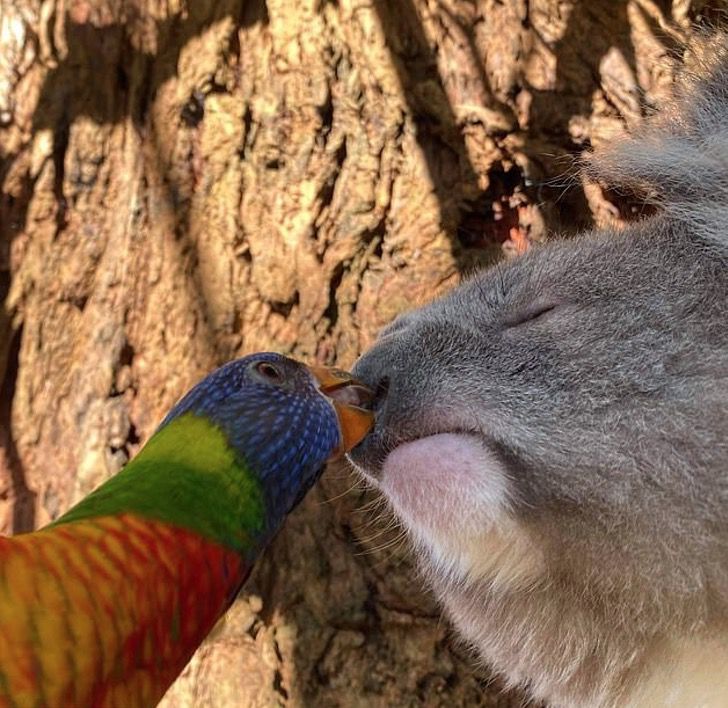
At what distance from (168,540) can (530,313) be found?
0.68 metres

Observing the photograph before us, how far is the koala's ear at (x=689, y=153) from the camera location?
1513 mm

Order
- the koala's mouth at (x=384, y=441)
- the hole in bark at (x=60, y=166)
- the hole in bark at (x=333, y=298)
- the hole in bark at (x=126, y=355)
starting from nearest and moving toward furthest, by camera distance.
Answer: the koala's mouth at (x=384, y=441) → the hole in bark at (x=333, y=298) → the hole in bark at (x=126, y=355) → the hole in bark at (x=60, y=166)

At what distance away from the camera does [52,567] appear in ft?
4.06

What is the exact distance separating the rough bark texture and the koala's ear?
28 centimetres

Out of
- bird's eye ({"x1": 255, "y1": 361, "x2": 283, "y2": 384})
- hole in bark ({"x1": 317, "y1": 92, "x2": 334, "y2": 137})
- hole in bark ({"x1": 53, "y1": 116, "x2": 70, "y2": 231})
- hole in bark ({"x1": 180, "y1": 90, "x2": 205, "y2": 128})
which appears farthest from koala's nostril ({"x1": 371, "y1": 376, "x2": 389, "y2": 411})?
hole in bark ({"x1": 53, "y1": 116, "x2": 70, "y2": 231})

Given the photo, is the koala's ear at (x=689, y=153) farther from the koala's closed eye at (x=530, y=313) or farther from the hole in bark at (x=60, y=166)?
the hole in bark at (x=60, y=166)

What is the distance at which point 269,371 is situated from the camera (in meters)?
1.60

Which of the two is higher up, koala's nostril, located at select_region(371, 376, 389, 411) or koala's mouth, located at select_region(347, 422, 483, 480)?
koala's nostril, located at select_region(371, 376, 389, 411)

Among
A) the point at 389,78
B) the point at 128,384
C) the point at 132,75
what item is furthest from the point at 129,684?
the point at 132,75

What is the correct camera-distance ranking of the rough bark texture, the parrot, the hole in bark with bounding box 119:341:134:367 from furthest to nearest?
the hole in bark with bounding box 119:341:134:367
the rough bark texture
the parrot

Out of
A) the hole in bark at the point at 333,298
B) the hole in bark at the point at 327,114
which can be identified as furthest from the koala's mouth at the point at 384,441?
the hole in bark at the point at 327,114

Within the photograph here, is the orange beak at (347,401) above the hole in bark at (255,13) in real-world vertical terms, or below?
below

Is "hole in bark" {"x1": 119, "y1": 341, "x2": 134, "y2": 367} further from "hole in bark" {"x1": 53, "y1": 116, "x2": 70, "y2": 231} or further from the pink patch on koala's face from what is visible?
the pink patch on koala's face

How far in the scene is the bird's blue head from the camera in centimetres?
149
